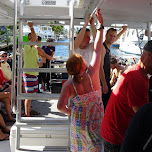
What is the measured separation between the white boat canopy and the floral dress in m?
0.97

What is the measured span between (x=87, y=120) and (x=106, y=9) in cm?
186

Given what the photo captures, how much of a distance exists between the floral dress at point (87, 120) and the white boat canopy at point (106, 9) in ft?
3.17

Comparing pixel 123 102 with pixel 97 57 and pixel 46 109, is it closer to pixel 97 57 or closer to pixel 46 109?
pixel 97 57

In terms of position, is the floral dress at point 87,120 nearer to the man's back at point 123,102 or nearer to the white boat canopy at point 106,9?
the man's back at point 123,102

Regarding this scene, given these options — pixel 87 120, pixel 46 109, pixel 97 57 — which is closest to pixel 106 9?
pixel 97 57

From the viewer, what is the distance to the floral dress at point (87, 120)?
6.94ft

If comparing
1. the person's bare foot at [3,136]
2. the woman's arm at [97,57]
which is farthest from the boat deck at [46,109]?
the woman's arm at [97,57]

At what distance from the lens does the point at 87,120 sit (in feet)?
6.94

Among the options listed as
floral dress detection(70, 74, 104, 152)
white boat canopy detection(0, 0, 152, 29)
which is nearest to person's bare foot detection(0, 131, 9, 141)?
white boat canopy detection(0, 0, 152, 29)

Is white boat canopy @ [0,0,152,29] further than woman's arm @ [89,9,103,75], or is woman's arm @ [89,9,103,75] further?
white boat canopy @ [0,0,152,29]

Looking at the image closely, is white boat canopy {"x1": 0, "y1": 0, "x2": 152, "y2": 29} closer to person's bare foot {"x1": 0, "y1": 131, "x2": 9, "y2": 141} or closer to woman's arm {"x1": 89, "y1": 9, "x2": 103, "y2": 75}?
woman's arm {"x1": 89, "y1": 9, "x2": 103, "y2": 75}

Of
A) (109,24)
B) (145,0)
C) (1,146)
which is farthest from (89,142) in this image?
(109,24)

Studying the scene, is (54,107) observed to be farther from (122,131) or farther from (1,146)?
(122,131)

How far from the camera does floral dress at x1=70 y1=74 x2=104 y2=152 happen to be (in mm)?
2115
